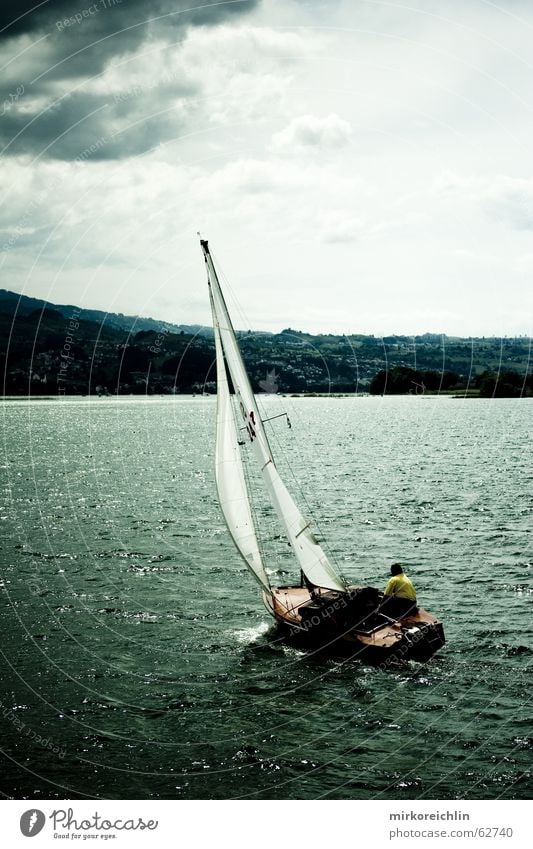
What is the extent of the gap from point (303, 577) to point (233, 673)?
17.0ft

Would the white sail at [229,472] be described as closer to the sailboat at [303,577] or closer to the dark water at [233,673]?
the sailboat at [303,577]

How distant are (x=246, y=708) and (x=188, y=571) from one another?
1797 cm

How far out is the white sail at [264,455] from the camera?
27250 mm

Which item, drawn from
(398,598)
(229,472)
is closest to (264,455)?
(229,472)

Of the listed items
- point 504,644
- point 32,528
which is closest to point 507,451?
point 32,528

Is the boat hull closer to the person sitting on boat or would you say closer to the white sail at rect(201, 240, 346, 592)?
the person sitting on boat

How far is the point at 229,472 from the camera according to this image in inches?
1116

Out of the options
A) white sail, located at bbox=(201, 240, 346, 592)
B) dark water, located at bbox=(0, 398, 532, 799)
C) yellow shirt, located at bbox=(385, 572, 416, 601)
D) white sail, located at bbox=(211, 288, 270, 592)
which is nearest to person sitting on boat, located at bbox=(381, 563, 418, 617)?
yellow shirt, located at bbox=(385, 572, 416, 601)

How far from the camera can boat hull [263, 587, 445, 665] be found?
26234 mm

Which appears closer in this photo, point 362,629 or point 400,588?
point 362,629

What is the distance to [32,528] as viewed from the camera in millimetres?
55062

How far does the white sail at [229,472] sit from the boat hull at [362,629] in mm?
2997

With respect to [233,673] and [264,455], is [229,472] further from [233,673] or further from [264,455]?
[233,673]
